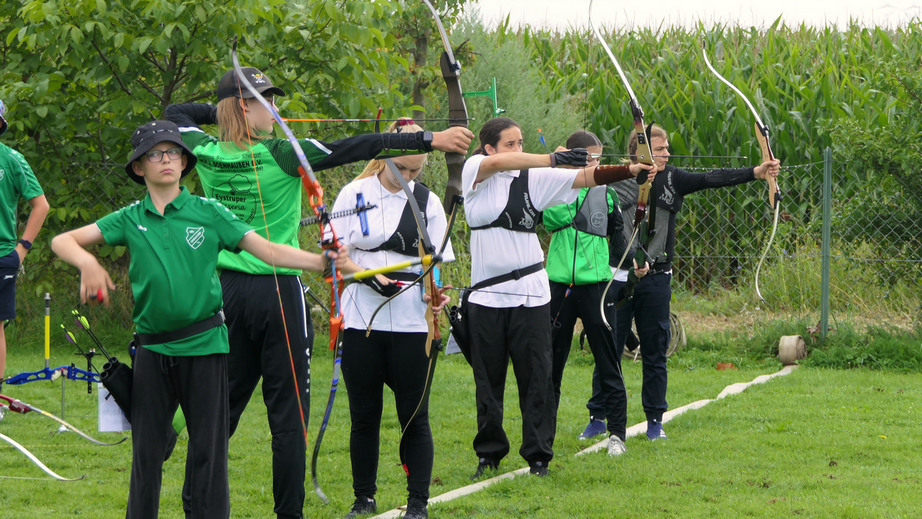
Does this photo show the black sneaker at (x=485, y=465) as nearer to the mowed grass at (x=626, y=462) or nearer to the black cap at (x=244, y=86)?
the mowed grass at (x=626, y=462)

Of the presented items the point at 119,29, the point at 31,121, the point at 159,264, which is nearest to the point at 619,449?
the point at 159,264

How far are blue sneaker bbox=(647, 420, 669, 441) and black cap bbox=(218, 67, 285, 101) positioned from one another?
3.26 m

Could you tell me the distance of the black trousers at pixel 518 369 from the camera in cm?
454

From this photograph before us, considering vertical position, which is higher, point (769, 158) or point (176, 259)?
point (769, 158)

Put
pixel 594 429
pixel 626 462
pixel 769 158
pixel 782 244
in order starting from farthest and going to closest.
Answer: pixel 782 244 < pixel 594 429 < pixel 626 462 < pixel 769 158

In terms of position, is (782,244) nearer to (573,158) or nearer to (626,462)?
(626,462)

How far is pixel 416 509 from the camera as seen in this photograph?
3.83 meters

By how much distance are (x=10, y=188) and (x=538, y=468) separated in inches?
141

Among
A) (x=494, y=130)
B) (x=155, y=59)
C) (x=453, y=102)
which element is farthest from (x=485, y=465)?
(x=155, y=59)

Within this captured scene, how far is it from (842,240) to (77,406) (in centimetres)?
680

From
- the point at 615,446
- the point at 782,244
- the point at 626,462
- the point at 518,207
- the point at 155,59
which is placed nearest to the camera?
the point at 518,207

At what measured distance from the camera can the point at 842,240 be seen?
8.45 metres

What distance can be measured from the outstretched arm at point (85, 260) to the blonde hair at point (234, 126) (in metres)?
0.64

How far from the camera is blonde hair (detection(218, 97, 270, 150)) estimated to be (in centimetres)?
338
